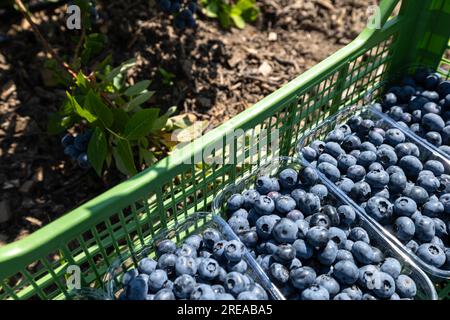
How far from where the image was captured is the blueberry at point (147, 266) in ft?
4.24

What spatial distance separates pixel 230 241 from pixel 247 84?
1.44 m

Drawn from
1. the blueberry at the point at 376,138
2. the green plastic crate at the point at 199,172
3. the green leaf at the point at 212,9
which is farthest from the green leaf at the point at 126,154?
the green leaf at the point at 212,9

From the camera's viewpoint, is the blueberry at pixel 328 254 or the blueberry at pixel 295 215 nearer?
the blueberry at pixel 328 254

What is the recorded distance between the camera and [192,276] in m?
1.28

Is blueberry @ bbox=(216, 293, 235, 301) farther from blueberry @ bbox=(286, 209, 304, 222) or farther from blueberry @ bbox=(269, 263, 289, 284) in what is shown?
blueberry @ bbox=(286, 209, 304, 222)

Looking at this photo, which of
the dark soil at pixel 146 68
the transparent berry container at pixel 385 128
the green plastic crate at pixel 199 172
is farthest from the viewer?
the dark soil at pixel 146 68

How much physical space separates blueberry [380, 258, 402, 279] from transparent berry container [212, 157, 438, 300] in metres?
0.04

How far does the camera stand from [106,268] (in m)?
1.43

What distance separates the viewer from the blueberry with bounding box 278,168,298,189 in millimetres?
1543

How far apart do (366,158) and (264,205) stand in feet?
1.45

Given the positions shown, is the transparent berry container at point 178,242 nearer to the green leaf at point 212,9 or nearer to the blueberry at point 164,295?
the blueberry at point 164,295

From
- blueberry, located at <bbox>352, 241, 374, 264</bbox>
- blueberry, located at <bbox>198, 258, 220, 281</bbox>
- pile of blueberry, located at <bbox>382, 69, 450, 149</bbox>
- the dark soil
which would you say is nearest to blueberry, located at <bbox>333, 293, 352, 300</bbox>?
blueberry, located at <bbox>352, 241, 374, 264</bbox>

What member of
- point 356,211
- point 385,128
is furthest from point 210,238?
point 385,128

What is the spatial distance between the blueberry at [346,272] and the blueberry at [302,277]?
79 millimetres
